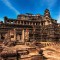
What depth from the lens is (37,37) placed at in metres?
45.4

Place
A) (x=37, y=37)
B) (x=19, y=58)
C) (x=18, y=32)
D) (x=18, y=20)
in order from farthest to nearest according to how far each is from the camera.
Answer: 1. (x=18, y=20)
2. (x=37, y=37)
3. (x=18, y=32)
4. (x=19, y=58)

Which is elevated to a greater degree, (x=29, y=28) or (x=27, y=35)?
(x=29, y=28)

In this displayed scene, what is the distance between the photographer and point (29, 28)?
53.1 metres

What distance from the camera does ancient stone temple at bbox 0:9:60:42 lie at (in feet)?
114

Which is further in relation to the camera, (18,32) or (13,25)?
(13,25)

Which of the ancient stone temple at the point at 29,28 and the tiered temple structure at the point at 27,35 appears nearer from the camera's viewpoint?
the tiered temple structure at the point at 27,35

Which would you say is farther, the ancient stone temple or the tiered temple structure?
the ancient stone temple

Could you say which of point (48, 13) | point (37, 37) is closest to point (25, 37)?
point (37, 37)

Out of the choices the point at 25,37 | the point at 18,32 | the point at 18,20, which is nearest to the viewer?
the point at 25,37

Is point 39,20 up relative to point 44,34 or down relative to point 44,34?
up

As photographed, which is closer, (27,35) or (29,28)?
(27,35)

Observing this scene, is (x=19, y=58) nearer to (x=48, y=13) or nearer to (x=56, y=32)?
(x=56, y=32)

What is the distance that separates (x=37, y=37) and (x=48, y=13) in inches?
932

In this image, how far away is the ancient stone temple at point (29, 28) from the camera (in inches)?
1372
